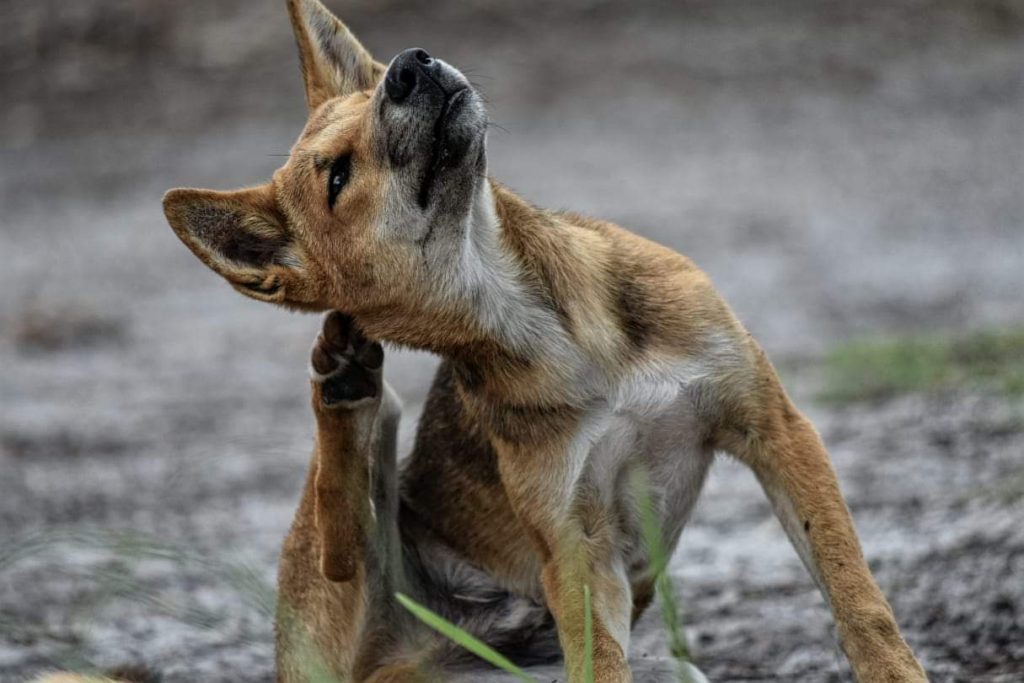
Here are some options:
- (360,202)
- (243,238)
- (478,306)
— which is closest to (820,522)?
(478,306)

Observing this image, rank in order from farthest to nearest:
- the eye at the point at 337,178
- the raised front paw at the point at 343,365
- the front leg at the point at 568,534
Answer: the raised front paw at the point at 343,365 → the eye at the point at 337,178 → the front leg at the point at 568,534

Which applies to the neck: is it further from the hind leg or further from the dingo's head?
the hind leg

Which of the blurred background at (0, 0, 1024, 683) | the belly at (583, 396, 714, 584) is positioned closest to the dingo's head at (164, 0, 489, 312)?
the blurred background at (0, 0, 1024, 683)

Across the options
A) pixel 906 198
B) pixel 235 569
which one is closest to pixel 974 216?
pixel 906 198

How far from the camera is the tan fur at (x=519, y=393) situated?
5.06 metres

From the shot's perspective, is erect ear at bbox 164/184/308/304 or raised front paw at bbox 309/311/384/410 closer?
erect ear at bbox 164/184/308/304

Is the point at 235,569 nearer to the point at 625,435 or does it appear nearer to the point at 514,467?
the point at 514,467

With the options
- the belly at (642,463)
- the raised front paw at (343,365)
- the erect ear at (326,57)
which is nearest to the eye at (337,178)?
the raised front paw at (343,365)

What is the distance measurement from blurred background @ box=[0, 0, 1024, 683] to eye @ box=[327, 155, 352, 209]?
0.66 meters

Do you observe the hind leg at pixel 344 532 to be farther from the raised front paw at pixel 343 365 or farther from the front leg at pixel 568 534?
the front leg at pixel 568 534

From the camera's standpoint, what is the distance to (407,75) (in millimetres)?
5219

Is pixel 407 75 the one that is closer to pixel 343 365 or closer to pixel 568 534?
pixel 343 365

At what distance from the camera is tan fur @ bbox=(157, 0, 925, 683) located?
16.6 ft

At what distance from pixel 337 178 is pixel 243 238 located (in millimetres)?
465
